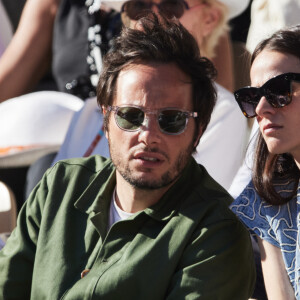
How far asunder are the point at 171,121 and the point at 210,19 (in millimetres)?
1515

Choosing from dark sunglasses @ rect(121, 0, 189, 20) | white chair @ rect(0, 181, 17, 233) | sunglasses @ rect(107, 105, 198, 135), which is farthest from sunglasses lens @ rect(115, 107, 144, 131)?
dark sunglasses @ rect(121, 0, 189, 20)

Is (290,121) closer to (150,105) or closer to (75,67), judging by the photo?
(150,105)

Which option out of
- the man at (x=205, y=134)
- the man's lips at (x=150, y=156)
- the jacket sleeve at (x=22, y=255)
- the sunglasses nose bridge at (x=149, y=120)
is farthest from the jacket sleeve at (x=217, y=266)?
the man at (x=205, y=134)

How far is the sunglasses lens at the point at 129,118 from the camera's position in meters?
2.30

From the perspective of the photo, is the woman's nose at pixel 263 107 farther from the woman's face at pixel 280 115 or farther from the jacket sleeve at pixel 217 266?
the jacket sleeve at pixel 217 266

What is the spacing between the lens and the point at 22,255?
2443 millimetres

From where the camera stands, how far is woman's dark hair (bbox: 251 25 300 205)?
88.2 inches

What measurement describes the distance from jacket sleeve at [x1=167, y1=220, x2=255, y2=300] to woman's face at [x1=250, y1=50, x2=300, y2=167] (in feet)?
0.95

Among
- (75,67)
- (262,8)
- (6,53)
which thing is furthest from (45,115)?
(262,8)

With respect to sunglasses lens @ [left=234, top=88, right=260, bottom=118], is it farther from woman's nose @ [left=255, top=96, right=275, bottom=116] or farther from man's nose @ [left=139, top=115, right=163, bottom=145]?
man's nose @ [left=139, top=115, right=163, bottom=145]

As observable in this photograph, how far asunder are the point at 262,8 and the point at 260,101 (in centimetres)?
161

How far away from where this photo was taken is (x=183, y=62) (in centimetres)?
238

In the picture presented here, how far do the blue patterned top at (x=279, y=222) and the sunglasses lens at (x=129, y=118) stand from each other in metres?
0.43

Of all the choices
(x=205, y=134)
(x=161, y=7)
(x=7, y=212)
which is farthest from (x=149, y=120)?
(x=161, y=7)
